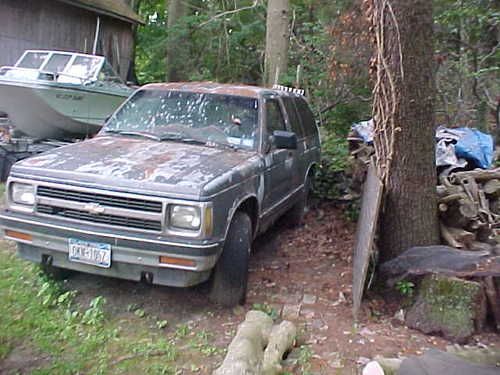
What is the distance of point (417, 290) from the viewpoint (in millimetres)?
4402

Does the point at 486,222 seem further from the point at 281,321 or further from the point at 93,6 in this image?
the point at 93,6

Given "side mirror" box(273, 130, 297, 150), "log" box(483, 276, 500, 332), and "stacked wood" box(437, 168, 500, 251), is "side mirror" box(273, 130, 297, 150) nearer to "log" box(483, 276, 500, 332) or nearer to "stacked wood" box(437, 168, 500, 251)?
"stacked wood" box(437, 168, 500, 251)

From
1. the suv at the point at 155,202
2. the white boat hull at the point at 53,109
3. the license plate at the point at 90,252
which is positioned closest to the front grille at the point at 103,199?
the suv at the point at 155,202

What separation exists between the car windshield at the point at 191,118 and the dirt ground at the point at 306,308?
4.83 ft

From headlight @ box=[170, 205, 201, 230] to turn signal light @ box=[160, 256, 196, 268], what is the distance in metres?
0.24

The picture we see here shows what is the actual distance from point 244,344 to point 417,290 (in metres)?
1.71

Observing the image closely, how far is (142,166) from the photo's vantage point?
4262 mm

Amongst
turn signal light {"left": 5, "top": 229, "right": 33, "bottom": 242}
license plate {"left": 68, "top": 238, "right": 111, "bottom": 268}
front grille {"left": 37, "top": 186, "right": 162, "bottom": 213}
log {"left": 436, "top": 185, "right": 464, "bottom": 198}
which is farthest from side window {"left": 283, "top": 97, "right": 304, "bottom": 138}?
turn signal light {"left": 5, "top": 229, "right": 33, "bottom": 242}

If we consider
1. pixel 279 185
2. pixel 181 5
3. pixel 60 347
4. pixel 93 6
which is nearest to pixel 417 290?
pixel 279 185

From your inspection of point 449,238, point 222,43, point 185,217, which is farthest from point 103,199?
point 222,43

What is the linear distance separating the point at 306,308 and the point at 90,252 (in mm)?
1976

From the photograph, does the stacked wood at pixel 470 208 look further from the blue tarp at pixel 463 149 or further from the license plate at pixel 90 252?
the license plate at pixel 90 252

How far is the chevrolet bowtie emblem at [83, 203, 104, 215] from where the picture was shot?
399cm

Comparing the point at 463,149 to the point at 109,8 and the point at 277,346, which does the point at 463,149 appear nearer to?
the point at 277,346
